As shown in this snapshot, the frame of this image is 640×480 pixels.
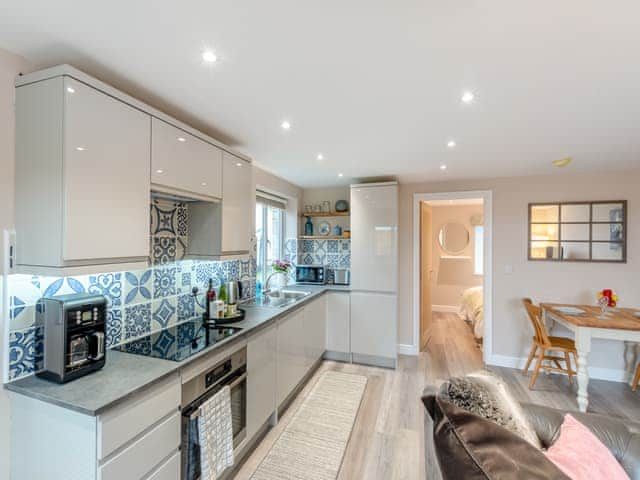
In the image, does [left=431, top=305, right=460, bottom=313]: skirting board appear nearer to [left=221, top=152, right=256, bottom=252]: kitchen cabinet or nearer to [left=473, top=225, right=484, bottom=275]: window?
[left=473, top=225, right=484, bottom=275]: window

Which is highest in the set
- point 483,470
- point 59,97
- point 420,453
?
point 59,97

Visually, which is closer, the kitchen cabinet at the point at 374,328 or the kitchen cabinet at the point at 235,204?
the kitchen cabinet at the point at 235,204

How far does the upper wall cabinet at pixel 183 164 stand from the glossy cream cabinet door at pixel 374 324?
7.38 feet

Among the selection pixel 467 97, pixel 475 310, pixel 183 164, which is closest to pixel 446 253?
pixel 475 310

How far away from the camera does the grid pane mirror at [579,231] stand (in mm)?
3334

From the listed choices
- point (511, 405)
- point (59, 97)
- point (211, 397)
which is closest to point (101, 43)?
point (59, 97)

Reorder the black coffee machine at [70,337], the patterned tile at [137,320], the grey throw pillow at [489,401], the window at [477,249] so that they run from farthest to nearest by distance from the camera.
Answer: the window at [477,249], the patterned tile at [137,320], the black coffee machine at [70,337], the grey throw pillow at [489,401]

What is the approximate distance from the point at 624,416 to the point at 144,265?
13.0 ft

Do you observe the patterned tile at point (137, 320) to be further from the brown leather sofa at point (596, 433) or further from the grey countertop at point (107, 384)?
the brown leather sofa at point (596, 433)

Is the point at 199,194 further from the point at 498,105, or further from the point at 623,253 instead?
the point at 623,253

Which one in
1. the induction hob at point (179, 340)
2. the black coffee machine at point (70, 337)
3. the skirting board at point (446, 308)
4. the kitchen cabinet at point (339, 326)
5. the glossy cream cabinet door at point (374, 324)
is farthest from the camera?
the skirting board at point (446, 308)

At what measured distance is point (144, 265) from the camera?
63.4 inches

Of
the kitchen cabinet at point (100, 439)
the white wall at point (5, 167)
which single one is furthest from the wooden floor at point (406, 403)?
the white wall at point (5, 167)

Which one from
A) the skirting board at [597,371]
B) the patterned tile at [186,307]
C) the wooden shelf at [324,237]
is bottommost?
the skirting board at [597,371]
